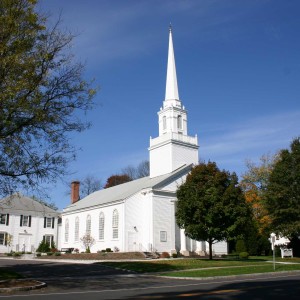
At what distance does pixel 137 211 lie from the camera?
41000mm

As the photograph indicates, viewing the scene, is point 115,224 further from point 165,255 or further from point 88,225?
point 88,225

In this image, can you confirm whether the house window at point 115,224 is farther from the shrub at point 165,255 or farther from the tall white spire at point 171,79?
the tall white spire at point 171,79

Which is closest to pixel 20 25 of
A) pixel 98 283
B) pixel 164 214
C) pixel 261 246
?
pixel 98 283

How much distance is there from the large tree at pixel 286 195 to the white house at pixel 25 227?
3198 cm

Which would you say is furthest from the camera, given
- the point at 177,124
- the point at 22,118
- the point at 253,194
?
the point at 253,194

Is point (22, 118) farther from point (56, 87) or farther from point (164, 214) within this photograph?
point (164, 214)

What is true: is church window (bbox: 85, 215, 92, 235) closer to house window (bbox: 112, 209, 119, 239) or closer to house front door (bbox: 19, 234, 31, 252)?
house window (bbox: 112, 209, 119, 239)

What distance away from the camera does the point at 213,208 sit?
30453mm

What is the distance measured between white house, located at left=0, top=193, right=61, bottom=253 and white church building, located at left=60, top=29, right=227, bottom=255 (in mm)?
11456

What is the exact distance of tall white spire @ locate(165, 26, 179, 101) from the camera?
45.0m

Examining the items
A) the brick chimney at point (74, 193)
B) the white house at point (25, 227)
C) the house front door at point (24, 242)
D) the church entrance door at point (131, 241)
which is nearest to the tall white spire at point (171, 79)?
the church entrance door at point (131, 241)

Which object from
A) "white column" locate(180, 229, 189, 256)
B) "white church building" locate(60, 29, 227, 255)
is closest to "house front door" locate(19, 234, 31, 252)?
"white church building" locate(60, 29, 227, 255)

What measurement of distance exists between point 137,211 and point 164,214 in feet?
9.33

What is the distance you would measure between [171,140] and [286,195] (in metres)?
12.9
